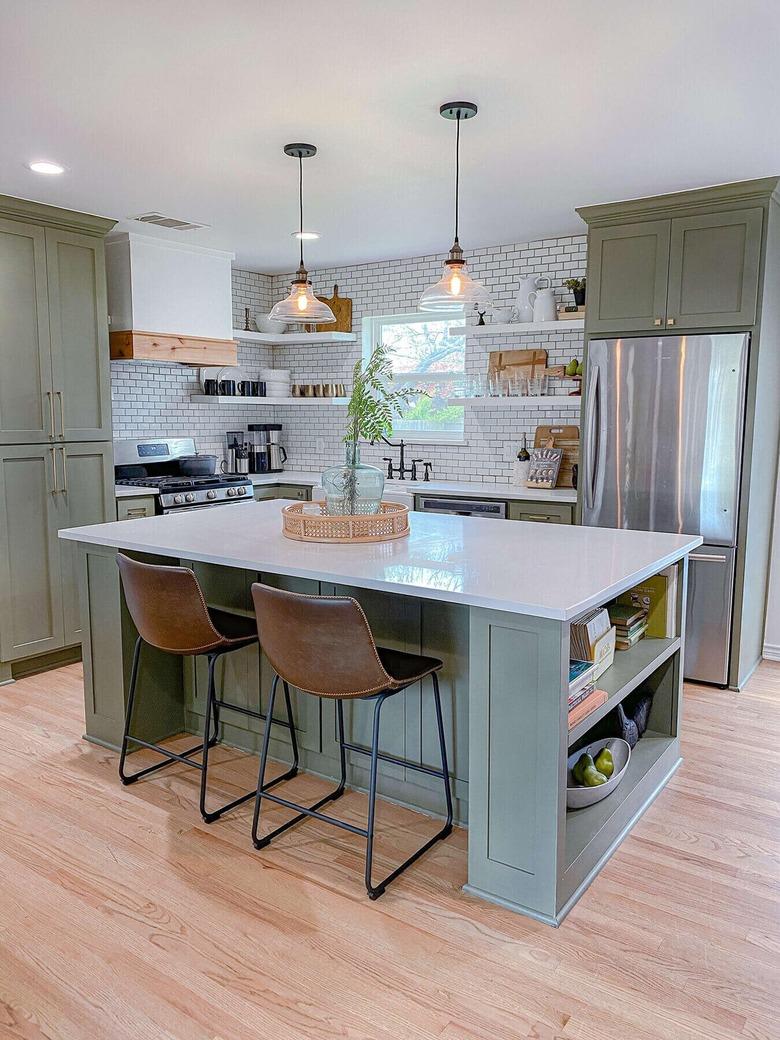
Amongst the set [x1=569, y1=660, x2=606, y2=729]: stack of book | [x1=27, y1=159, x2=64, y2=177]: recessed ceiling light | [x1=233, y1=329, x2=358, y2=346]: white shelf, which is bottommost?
[x1=569, y1=660, x2=606, y2=729]: stack of book

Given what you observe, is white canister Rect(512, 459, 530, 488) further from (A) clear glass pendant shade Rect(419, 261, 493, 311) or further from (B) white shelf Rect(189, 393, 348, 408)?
(A) clear glass pendant shade Rect(419, 261, 493, 311)

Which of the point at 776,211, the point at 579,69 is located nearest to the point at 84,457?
the point at 579,69

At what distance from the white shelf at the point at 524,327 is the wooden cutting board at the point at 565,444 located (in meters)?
0.65

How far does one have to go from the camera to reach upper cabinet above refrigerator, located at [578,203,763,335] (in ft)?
12.8

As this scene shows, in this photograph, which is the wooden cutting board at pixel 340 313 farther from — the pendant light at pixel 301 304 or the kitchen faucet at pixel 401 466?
the pendant light at pixel 301 304

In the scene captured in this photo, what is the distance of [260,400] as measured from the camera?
612cm

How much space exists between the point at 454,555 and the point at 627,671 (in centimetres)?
74

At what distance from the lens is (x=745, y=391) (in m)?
Answer: 3.93

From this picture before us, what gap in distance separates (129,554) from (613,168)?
276 cm

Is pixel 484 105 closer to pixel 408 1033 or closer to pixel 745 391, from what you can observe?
pixel 745 391

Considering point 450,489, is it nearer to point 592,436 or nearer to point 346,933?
point 592,436

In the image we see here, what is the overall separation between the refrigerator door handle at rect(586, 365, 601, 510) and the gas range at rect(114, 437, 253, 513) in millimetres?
2448

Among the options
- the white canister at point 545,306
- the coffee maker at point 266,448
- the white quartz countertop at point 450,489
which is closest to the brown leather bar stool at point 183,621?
the white quartz countertop at point 450,489

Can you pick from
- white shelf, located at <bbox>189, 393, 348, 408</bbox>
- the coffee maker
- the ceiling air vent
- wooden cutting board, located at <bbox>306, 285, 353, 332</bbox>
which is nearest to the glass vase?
the ceiling air vent
